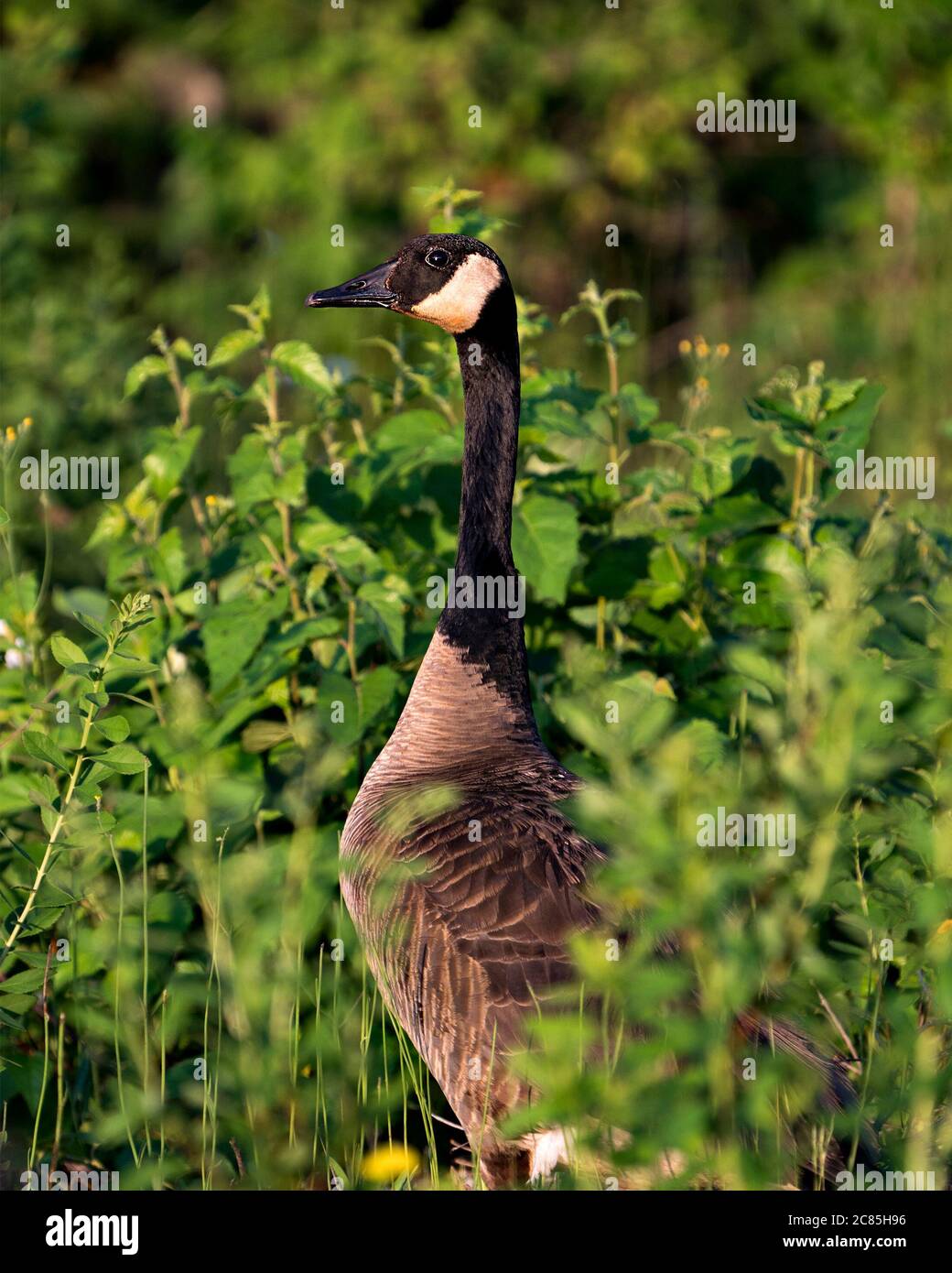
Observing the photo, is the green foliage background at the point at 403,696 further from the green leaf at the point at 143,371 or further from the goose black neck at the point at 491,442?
the goose black neck at the point at 491,442

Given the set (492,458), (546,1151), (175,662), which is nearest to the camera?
(546,1151)

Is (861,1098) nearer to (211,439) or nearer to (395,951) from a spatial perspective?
A: (395,951)

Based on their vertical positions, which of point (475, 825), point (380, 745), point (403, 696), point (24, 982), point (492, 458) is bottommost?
point (24, 982)

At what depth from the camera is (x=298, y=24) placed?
11938mm

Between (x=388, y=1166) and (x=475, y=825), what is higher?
(x=475, y=825)

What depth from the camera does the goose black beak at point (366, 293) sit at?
425cm

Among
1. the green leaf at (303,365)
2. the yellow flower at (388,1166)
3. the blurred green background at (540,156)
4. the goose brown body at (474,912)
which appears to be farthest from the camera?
the blurred green background at (540,156)

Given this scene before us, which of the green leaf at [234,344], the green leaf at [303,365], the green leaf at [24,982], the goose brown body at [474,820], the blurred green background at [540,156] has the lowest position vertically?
the green leaf at [24,982]

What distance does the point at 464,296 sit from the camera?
421 centimetres

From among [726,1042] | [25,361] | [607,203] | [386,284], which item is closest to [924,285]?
[607,203]

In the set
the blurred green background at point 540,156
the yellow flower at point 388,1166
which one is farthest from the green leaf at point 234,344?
the blurred green background at point 540,156

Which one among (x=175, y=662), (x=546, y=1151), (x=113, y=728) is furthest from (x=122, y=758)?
(x=175, y=662)

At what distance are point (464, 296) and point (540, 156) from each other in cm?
760

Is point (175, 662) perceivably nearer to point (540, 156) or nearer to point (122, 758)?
point (122, 758)
